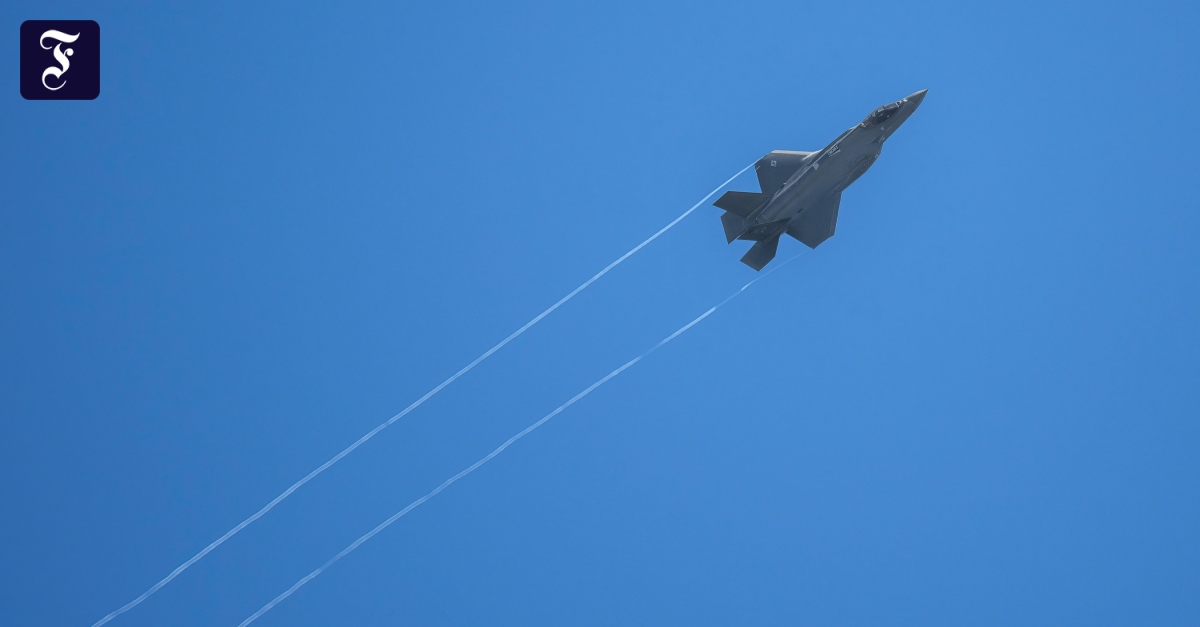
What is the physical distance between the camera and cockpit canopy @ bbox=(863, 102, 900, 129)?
1207 inches

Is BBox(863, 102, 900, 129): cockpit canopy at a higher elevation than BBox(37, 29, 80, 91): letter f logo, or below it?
below

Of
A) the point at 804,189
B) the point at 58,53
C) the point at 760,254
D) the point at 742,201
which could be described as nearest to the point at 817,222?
the point at 804,189

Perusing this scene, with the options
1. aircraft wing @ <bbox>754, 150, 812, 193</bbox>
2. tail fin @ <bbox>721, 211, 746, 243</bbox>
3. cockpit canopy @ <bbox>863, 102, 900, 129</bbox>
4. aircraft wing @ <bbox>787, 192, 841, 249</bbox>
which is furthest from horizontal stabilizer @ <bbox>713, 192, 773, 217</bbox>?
cockpit canopy @ <bbox>863, 102, 900, 129</bbox>

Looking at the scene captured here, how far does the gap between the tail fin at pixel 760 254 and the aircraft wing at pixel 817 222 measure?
654 mm

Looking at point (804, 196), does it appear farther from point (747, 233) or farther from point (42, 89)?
point (42, 89)

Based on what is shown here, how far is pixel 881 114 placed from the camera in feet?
101

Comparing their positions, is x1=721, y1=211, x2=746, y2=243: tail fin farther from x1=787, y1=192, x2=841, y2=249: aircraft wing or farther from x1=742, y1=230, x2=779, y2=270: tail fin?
x1=787, y1=192, x2=841, y2=249: aircraft wing

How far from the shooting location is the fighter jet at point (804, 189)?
30.9m

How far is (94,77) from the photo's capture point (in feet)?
139

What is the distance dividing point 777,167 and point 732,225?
83.8 inches

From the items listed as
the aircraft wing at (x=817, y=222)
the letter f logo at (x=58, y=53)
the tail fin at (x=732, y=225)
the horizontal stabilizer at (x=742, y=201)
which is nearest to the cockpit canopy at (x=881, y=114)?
the aircraft wing at (x=817, y=222)

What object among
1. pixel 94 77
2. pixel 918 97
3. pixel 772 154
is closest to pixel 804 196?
pixel 772 154

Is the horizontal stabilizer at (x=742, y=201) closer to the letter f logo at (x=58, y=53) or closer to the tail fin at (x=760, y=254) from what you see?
the tail fin at (x=760, y=254)

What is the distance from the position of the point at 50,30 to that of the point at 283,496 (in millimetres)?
21592
